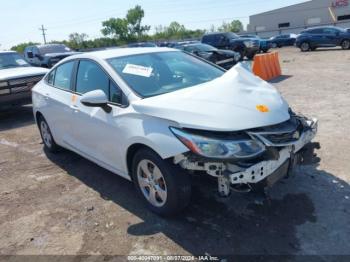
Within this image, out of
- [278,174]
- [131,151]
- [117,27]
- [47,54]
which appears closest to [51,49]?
[47,54]

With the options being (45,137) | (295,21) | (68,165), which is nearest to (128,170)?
(68,165)

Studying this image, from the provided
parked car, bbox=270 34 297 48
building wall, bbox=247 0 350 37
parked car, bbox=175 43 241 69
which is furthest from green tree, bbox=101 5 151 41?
parked car, bbox=175 43 241 69

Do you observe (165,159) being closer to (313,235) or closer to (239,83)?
(239,83)

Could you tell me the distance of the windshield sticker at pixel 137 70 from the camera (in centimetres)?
412

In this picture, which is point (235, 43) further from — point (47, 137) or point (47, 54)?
point (47, 137)

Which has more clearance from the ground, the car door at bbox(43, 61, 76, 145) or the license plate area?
the car door at bbox(43, 61, 76, 145)

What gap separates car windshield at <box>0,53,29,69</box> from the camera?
10.2 m

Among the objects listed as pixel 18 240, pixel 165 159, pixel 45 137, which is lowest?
pixel 18 240

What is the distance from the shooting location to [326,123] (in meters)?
6.46

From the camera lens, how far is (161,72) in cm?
430

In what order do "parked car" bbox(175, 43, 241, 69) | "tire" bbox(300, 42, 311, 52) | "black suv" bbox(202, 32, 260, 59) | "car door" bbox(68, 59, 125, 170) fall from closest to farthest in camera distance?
"car door" bbox(68, 59, 125, 170), "parked car" bbox(175, 43, 241, 69), "black suv" bbox(202, 32, 260, 59), "tire" bbox(300, 42, 311, 52)

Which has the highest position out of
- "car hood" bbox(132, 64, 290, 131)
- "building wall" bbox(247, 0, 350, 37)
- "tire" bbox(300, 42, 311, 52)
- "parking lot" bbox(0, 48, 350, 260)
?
"building wall" bbox(247, 0, 350, 37)

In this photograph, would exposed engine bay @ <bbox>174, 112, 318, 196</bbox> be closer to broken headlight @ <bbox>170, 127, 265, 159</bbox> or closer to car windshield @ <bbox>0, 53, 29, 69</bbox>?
broken headlight @ <bbox>170, 127, 265, 159</bbox>

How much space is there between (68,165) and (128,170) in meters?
1.99
